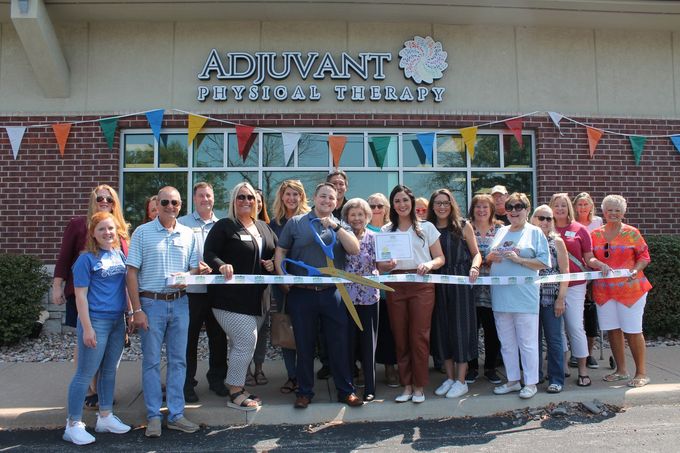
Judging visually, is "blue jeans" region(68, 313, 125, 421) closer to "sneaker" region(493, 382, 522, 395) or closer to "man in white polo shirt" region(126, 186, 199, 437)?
"man in white polo shirt" region(126, 186, 199, 437)

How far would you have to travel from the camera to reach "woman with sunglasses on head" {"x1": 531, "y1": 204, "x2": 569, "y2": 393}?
15.1 ft

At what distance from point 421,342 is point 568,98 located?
18.1 ft

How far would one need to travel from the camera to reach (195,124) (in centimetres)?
755

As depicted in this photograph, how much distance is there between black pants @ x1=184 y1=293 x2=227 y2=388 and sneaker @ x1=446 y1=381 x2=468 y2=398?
6.70 feet

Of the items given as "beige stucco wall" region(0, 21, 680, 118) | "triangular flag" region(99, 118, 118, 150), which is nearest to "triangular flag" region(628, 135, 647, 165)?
"beige stucco wall" region(0, 21, 680, 118)

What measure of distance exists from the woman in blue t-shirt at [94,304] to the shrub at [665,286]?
6.46 metres

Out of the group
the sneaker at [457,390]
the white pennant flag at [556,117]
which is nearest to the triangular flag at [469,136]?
the white pennant flag at [556,117]

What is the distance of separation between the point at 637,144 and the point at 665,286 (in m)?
2.37

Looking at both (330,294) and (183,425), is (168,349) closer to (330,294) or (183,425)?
(183,425)

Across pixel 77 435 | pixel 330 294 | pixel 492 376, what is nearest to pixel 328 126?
pixel 330 294

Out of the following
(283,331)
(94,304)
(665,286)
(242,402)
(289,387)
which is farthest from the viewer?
(665,286)

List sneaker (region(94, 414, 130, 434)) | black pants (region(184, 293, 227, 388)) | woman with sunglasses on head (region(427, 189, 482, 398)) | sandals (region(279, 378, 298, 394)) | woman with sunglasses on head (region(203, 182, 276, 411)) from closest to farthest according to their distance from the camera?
1. sneaker (region(94, 414, 130, 434))
2. woman with sunglasses on head (region(203, 182, 276, 411))
3. black pants (region(184, 293, 227, 388))
4. woman with sunglasses on head (region(427, 189, 482, 398))
5. sandals (region(279, 378, 298, 394))

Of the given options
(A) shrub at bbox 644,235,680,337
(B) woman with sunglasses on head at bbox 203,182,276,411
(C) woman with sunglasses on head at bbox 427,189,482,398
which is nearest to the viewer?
(B) woman with sunglasses on head at bbox 203,182,276,411

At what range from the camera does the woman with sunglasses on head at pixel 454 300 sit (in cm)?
457
